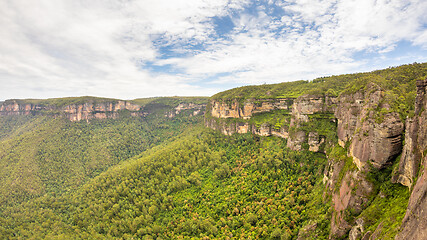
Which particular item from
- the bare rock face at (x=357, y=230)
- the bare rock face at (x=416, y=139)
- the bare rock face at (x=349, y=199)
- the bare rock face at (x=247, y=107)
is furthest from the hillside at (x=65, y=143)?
the bare rock face at (x=416, y=139)

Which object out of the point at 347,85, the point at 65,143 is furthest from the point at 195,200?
→ the point at 65,143

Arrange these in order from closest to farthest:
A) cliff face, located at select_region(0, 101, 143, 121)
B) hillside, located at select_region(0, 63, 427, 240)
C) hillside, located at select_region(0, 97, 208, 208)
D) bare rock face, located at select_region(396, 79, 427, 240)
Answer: bare rock face, located at select_region(396, 79, 427, 240), hillside, located at select_region(0, 63, 427, 240), hillside, located at select_region(0, 97, 208, 208), cliff face, located at select_region(0, 101, 143, 121)

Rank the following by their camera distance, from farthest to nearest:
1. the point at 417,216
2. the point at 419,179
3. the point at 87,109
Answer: the point at 87,109, the point at 419,179, the point at 417,216

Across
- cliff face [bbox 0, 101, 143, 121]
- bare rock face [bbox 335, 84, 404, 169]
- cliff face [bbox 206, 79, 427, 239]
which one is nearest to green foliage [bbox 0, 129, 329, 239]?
cliff face [bbox 206, 79, 427, 239]

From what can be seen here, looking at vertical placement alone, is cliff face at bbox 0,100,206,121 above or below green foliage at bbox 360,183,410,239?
above

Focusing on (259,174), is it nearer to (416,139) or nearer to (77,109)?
(416,139)

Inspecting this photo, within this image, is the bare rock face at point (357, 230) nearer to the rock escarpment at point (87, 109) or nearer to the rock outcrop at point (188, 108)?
the rock outcrop at point (188, 108)

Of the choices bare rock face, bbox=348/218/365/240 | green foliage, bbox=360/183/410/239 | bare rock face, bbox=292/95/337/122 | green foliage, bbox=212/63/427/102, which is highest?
green foliage, bbox=212/63/427/102

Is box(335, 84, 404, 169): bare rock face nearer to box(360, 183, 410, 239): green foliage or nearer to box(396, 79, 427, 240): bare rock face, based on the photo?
box(360, 183, 410, 239): green foliage

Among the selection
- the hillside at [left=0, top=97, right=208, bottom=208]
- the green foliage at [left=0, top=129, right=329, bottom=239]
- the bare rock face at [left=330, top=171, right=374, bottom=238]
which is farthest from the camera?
the hillside at [left=0, top=97, right=208, bottom=208]
